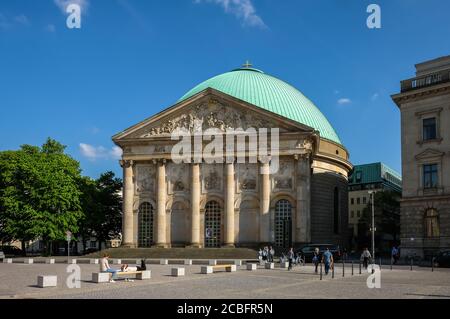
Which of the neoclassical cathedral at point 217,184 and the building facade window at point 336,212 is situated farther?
the building facade window at point 336,212

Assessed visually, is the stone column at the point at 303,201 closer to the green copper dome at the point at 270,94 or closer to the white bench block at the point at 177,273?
the green copper dome at the point at 270,94

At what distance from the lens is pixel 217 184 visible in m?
64.1

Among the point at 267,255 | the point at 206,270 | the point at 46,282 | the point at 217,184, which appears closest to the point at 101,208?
the point at 217,184

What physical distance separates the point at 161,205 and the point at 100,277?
36.9 metres

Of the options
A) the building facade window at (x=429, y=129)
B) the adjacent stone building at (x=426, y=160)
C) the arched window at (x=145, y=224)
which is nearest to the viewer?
the adjacent stone building at (x=426, y=160)

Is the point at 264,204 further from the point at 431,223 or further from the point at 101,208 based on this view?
the point at 101,208

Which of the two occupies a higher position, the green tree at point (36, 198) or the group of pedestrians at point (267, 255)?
the green tree at point (36, 198)

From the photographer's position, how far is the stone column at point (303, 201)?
6019 cm

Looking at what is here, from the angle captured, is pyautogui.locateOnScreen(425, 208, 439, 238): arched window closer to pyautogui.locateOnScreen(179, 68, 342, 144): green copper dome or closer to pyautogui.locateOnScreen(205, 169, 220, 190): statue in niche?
pyautogui.locateOnScreen(205, 169, 220, 190): statue in niche

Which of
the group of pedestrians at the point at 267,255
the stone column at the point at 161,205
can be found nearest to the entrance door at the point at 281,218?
the group of pedestrians at the point at 267,255

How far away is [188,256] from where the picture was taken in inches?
2287

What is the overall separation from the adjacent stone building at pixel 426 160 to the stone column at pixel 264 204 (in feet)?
48.4

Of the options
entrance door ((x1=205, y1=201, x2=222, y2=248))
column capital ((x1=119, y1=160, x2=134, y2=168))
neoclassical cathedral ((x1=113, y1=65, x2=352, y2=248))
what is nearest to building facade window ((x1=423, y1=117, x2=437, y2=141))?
neoclassical cathedral ((x1=113, y1=65, x2=352, y2=248))
